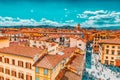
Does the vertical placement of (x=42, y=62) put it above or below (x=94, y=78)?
above

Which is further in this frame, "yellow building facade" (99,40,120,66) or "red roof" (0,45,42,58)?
"yellow building facade" (99,40,120,66)

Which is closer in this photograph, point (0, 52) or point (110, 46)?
point (0, 52)

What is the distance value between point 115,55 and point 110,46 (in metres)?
1.91

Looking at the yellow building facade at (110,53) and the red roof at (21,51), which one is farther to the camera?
the yellow building facade at (110,53)

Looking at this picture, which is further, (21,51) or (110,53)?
(110,53)

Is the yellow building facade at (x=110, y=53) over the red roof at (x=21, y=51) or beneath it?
beneath

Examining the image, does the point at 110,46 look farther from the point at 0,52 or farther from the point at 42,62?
the point at 0,52

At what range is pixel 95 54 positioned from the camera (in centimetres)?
3966

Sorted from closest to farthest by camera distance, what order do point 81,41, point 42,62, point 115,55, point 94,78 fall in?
point 42,62 < point 94,78 < point 115,55 < point 81,41

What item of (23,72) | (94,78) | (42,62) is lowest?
(94,78)

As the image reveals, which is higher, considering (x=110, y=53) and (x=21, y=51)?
(x=21, y=51)

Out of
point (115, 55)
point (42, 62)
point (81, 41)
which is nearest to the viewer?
point (42, 62)

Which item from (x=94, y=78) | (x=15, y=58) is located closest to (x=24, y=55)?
(x=15, y=58)

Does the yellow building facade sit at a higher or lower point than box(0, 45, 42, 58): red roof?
lower
